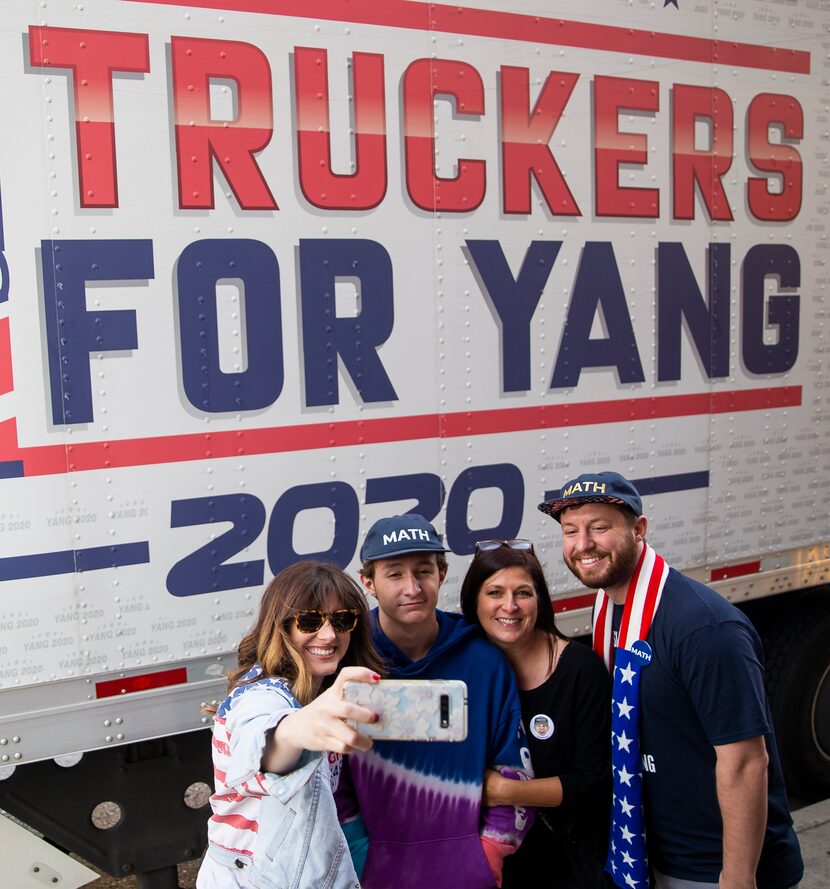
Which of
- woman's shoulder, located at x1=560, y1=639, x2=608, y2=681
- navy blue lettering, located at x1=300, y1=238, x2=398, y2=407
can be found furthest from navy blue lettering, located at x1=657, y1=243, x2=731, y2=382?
woman's shoulder, located at x1=560, y1=639, x2=608, y2=681

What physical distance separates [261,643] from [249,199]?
1388 millimetres

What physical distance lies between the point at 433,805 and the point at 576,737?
0.36 meters

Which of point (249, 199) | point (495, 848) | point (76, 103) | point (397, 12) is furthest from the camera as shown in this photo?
point (397, 12)

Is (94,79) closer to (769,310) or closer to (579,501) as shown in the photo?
A: (579,501)

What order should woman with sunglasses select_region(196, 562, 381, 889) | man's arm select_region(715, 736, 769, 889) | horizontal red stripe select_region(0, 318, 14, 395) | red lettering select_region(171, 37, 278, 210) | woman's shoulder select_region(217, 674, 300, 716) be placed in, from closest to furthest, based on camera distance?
1. woman with sunglasses select_region(196, 562, 381, 889)
2. woman's shoulder select_region(217, 674, 300, 716)
3. man's arm select_region(715, 736, 769, 889)
4. horizontal red stripe select_region(0, 318, 14, 395)
5. red lettering select_region(171, 37, 278, 210)

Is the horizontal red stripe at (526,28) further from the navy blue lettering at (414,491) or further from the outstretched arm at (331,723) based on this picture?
the outstretched arm at (331,723)

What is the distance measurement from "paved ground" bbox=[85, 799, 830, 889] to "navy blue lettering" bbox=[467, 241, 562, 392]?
2224 millimetres

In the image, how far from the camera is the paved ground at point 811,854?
3.82 meters

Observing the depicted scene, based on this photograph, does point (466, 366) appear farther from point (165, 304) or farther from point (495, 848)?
point (495, 848)

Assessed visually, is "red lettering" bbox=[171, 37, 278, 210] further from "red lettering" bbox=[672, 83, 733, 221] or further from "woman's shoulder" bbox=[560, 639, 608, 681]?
"red lettering" bbox=[672, 83, 733, 221]

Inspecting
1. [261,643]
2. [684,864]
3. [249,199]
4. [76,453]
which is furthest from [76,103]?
[684,864]

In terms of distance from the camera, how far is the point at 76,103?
2584mm

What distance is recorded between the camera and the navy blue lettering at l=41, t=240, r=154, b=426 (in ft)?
8.49

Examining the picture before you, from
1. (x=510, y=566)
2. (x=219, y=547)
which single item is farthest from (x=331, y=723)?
(x=219, y=547)
